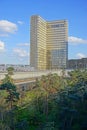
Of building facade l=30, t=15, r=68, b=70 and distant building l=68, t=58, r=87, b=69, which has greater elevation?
building facade l=30, t=15, r=68, b=70

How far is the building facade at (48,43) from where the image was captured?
101 metres

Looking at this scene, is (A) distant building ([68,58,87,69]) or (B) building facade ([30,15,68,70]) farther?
(A) distant building ([68,58,87,69])

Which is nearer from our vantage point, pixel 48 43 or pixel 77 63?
pixel 77 63

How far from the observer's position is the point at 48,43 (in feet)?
367

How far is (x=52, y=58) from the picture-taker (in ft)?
358

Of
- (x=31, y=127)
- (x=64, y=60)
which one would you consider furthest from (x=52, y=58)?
(x=31, y=127)

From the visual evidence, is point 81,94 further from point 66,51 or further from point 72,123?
point 66,51

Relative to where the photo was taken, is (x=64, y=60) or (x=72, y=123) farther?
(x=64, y=60)

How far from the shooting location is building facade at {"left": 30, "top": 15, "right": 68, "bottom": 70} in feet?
331

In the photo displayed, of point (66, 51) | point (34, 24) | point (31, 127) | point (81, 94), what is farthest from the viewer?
point (66, 51)

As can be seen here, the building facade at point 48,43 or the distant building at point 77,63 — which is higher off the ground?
the building facade at point 48,43

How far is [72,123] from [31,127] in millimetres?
5066

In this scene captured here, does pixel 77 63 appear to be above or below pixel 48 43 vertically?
below

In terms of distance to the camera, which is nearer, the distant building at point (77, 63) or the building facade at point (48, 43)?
the building facade at point (48, 43)
